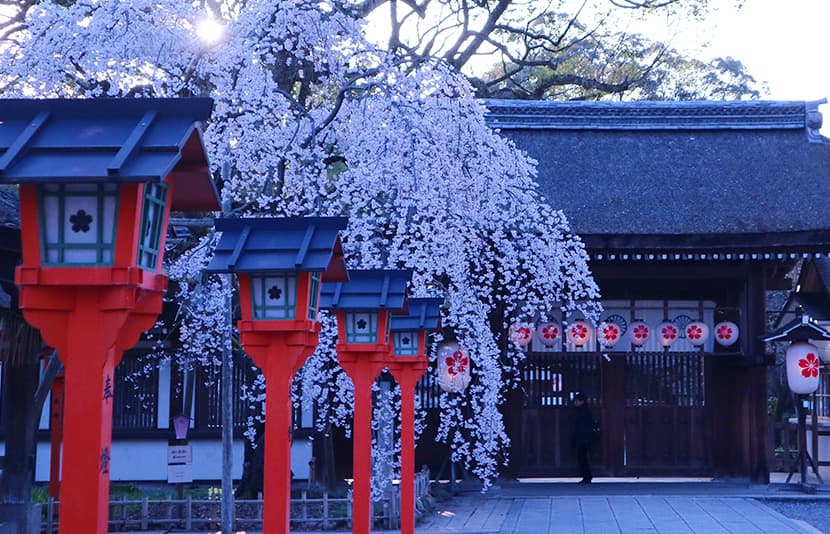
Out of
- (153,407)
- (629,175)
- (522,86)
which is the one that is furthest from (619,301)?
(522,86)

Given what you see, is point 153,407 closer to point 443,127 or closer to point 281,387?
point 443,127

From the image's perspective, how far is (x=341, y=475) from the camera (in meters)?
17.8

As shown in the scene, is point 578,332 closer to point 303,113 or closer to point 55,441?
point 303,113

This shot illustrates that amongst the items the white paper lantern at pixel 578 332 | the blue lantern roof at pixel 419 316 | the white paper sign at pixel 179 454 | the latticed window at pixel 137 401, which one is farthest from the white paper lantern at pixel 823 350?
the latticed window at pixel 137 401

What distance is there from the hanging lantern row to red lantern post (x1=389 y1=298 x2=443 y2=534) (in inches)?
237

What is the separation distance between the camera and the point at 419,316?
36.0 feet

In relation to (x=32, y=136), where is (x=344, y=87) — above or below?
above

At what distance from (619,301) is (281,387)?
12.2 metres

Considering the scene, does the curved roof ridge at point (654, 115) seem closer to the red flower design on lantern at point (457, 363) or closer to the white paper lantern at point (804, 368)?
the white paper lantern at point (804, 368)

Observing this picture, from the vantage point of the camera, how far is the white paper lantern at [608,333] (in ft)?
56.3

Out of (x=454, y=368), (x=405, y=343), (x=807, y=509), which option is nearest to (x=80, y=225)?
(x=405, y=343)

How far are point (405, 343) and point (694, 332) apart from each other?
7.73 metres

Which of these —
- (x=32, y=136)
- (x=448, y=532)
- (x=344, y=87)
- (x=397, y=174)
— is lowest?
(x=448, y=532)

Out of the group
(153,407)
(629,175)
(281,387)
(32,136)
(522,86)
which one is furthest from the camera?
(522,86)
